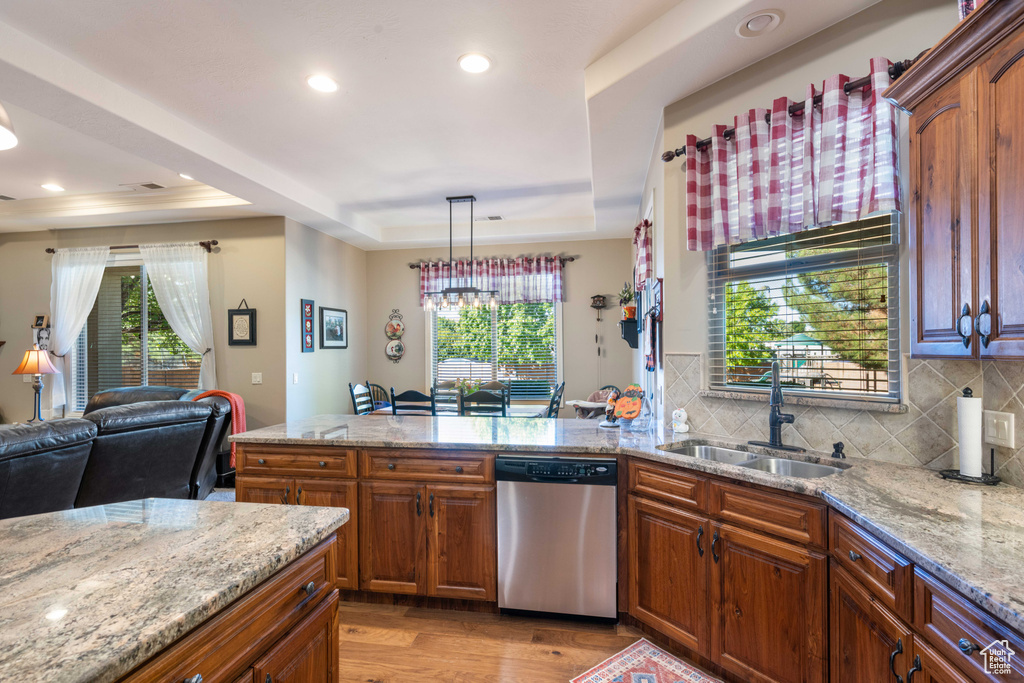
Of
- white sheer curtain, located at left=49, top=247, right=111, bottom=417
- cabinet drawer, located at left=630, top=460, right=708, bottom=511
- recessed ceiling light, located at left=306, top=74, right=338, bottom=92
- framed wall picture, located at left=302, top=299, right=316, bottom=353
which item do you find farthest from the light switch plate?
white sheer curtain, located at left=49, top=247, right=111, bottom=417

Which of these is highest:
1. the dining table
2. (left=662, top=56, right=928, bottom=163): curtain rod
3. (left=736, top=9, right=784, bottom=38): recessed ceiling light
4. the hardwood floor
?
(left=736, top=9, right=784, bottom=38): recessed ceiling light

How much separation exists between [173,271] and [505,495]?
15.2 ft

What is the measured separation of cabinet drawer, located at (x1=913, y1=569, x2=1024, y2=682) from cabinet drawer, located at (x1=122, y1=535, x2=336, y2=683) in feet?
4.76

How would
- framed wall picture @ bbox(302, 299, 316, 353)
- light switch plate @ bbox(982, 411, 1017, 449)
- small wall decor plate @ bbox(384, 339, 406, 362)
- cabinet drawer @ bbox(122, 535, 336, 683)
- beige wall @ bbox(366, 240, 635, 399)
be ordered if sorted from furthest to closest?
small wall decor plate @ bbox(384, 339, 406, 362) < beige wall @ bbox(366, 240, 635, 399) < framed wall picture @ bbox(302, 299, 316, 353) < light switch plate @ bbox(982, 411, 1017, 449) < cabinet drawer @ bbox(122, 535, 336, 683)

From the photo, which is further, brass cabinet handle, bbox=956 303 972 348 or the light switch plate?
the light switch plate

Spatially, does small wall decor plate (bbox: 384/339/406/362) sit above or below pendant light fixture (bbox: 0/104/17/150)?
below

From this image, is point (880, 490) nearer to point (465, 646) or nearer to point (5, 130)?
point (465, 646)

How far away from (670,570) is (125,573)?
1940mm

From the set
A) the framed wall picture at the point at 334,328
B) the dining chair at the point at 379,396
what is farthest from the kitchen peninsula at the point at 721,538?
the framed wall picture at the point at 334,328

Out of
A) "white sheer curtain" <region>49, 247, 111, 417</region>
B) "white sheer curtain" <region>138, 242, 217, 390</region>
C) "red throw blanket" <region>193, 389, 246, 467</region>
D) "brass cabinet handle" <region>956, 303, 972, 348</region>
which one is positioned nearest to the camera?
"brass cabinet handle" <region>956, 303, 972, 348</region>

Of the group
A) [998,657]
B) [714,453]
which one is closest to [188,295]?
[714,453]

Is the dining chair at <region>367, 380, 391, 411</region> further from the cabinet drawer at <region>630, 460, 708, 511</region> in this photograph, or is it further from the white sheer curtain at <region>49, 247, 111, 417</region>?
the cabinet drawer at <region>630, 460, 708, 511</region>

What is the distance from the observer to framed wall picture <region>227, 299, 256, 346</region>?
5.07 meters

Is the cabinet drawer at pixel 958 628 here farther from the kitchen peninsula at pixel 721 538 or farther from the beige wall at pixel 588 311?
the beige wall at pixel 588 311
